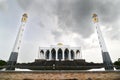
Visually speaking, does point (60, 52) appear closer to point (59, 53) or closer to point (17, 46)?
point (59, 53)

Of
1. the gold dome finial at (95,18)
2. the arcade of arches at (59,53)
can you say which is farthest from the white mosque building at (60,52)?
the gold dome finial at (95,18)

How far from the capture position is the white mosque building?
131 ft

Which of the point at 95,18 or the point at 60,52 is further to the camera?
the point at 60,52

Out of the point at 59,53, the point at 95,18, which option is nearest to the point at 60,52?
the point at 59,53

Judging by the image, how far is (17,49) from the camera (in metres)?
23.5

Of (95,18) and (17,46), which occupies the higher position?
(95,18)

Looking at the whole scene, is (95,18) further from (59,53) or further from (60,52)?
(59,53)

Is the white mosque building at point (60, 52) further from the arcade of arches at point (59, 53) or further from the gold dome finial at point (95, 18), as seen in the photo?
the gold dome finial at point (95, 18)

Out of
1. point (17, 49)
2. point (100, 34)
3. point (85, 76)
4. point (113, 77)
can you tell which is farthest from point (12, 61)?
point (100, 34)

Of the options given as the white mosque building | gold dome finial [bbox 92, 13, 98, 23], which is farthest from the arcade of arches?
gold dome finial [bbox 92, 13, 98, 23]

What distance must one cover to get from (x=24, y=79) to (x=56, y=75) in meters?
3.08

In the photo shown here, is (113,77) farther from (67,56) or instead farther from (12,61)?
(67,56)

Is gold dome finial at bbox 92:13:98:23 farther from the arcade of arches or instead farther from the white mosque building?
the arcade of arches

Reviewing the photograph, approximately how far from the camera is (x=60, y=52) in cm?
4156
